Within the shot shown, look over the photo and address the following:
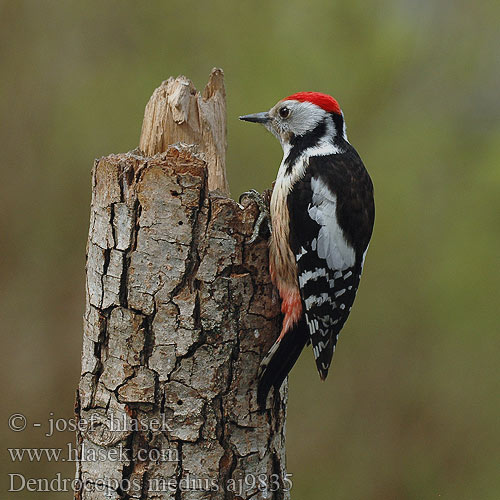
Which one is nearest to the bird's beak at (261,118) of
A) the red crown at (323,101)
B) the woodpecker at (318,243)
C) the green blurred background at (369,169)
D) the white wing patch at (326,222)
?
the red crown at (323,101)

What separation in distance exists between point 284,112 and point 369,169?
64.3 inches

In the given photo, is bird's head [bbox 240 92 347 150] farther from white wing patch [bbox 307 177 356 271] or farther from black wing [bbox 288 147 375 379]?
white wing patch [bbox 307 177 356 271]

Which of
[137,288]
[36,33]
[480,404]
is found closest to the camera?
[137,288]

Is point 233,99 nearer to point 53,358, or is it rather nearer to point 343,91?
point 343,91

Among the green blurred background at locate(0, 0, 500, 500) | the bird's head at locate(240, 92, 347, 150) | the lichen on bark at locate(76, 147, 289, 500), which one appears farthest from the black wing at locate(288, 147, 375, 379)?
the green blurred background at locate(0, 0, 500, 500)

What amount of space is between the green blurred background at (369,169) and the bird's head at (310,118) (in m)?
1.24

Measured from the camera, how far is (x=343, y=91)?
4.59m

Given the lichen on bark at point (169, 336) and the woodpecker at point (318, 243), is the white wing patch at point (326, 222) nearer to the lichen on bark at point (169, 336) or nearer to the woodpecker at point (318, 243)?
the woodpecker at point (318, 243)

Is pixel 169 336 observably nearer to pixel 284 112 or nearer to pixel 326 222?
pixel 326 222

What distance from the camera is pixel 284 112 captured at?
3.13 meters

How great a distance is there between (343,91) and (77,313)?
7.73 feet

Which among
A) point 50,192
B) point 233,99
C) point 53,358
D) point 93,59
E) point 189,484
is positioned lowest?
point 189,484

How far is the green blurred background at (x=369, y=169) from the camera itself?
4398 mm

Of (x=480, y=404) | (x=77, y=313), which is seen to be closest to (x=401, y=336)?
(x=480, y=404)
